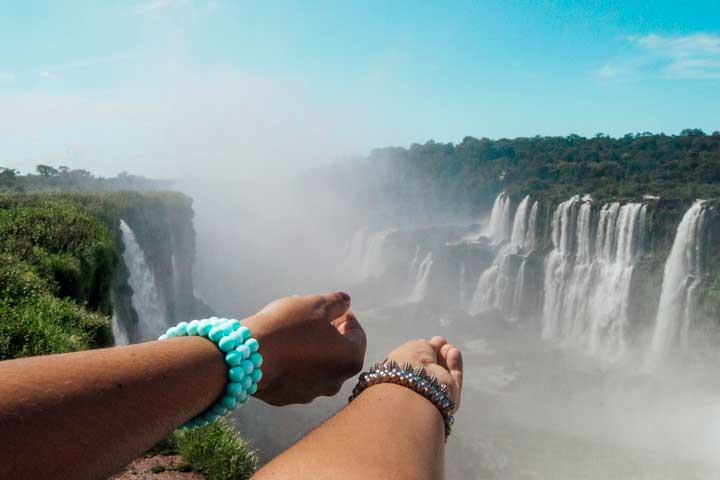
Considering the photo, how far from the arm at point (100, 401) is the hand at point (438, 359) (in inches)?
29.6

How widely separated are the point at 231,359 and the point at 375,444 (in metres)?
0.48

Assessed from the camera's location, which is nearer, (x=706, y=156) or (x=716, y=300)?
(x=716, y=300)

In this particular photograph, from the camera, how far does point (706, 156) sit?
38750mm

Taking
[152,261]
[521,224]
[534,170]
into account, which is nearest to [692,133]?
[534,170]

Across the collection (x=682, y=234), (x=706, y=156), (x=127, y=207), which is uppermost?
(x=706, y=156)

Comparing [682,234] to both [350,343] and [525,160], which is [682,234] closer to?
[350,343]

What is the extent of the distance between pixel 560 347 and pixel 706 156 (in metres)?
23.8

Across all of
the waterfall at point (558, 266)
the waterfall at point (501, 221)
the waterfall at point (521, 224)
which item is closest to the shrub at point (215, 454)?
the waterfall at point (558, 266)

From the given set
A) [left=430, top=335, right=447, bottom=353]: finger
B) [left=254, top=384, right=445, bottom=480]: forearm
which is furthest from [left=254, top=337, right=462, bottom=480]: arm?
[left=430, top=335, right=447, bottom=353]: finger

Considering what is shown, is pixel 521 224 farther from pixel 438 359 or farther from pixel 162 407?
pixel 162 407

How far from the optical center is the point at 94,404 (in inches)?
41.4

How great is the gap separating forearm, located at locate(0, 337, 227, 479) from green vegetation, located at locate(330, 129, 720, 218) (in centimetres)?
2821

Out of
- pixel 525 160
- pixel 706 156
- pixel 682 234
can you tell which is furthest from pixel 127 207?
pixel 525 160

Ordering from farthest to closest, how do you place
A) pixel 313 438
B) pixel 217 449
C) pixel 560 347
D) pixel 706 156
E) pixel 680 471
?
pixel 706 156, pixel 560 347, pixel 680 471, pixel 217 449, pixel 313 438
